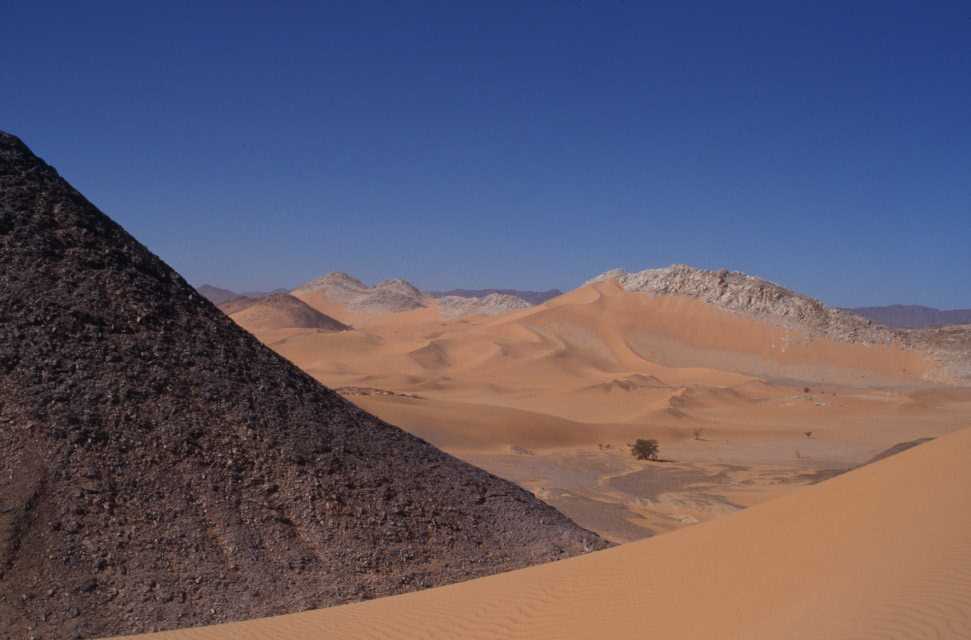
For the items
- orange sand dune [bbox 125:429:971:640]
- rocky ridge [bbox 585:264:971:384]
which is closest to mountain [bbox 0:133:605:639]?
orange sand dune [bbox 125:429:971:640]

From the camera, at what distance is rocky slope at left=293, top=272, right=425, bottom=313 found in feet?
344

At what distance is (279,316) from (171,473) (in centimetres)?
6846

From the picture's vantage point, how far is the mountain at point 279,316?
74625 mm

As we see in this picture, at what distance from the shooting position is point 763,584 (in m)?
6.87

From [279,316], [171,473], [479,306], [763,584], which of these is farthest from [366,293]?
[763,584]

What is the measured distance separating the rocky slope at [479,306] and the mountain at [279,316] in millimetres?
14796

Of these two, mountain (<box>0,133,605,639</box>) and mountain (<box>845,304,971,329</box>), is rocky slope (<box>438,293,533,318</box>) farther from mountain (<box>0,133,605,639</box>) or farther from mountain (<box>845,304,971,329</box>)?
mountain (<box>845,304,971,329</box>)

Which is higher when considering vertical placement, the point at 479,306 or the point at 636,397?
the point at 479,306

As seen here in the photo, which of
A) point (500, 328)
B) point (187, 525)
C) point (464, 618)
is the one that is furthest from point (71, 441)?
point (500, 328)

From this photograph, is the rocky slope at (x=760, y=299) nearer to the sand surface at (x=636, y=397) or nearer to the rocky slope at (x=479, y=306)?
the sand surface at (x=636, y=397)

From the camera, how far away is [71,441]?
410 inches

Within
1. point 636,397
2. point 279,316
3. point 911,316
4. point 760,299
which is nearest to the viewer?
point 636,397

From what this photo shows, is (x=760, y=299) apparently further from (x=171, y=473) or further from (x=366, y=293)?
(x=366, y=293)

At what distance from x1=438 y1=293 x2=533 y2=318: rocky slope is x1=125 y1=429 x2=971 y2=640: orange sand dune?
84164 mm
